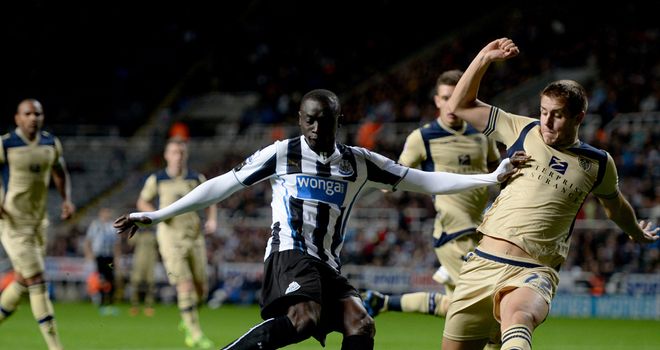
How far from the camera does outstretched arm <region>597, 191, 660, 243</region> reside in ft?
23.0

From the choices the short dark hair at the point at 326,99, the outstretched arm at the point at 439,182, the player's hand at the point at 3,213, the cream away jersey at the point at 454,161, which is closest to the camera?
the short dark hair at the point at 326,99

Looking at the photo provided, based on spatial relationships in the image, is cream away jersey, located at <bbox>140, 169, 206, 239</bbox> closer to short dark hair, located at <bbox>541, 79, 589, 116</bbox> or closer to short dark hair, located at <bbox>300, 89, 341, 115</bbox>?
short dark hair, located at <bbox>300, 89, 341, 115</bbox>

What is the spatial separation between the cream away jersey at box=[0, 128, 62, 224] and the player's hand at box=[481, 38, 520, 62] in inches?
252

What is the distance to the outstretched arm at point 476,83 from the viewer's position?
6574 millimetres

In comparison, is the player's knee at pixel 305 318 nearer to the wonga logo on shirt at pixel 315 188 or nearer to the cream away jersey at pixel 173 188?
the wonga logo on shirt at pixel 315 188

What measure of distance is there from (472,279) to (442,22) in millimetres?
31143

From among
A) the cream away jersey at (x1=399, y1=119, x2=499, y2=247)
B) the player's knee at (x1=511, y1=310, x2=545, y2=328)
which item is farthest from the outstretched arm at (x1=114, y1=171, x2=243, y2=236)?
the cream away jersey at (x1=399, y1=119, x2=499, y2=247)

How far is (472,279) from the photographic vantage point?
664 cm

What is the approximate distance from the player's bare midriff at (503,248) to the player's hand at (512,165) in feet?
1.24

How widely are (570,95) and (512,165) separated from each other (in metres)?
0.56

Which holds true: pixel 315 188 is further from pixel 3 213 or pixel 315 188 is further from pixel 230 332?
pixel 230 332

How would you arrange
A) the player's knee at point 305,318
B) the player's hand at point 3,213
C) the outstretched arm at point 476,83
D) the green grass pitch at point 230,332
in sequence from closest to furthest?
the player's knee at point 305,318, the outstretched arm at point 476,83, the player's hand at point 3,213, the green grass pitch at point 230,332

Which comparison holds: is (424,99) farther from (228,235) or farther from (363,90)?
(228,235)

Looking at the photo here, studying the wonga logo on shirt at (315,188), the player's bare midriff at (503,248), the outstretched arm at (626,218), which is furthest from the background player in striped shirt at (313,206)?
the outstretched arm at (626,218)
